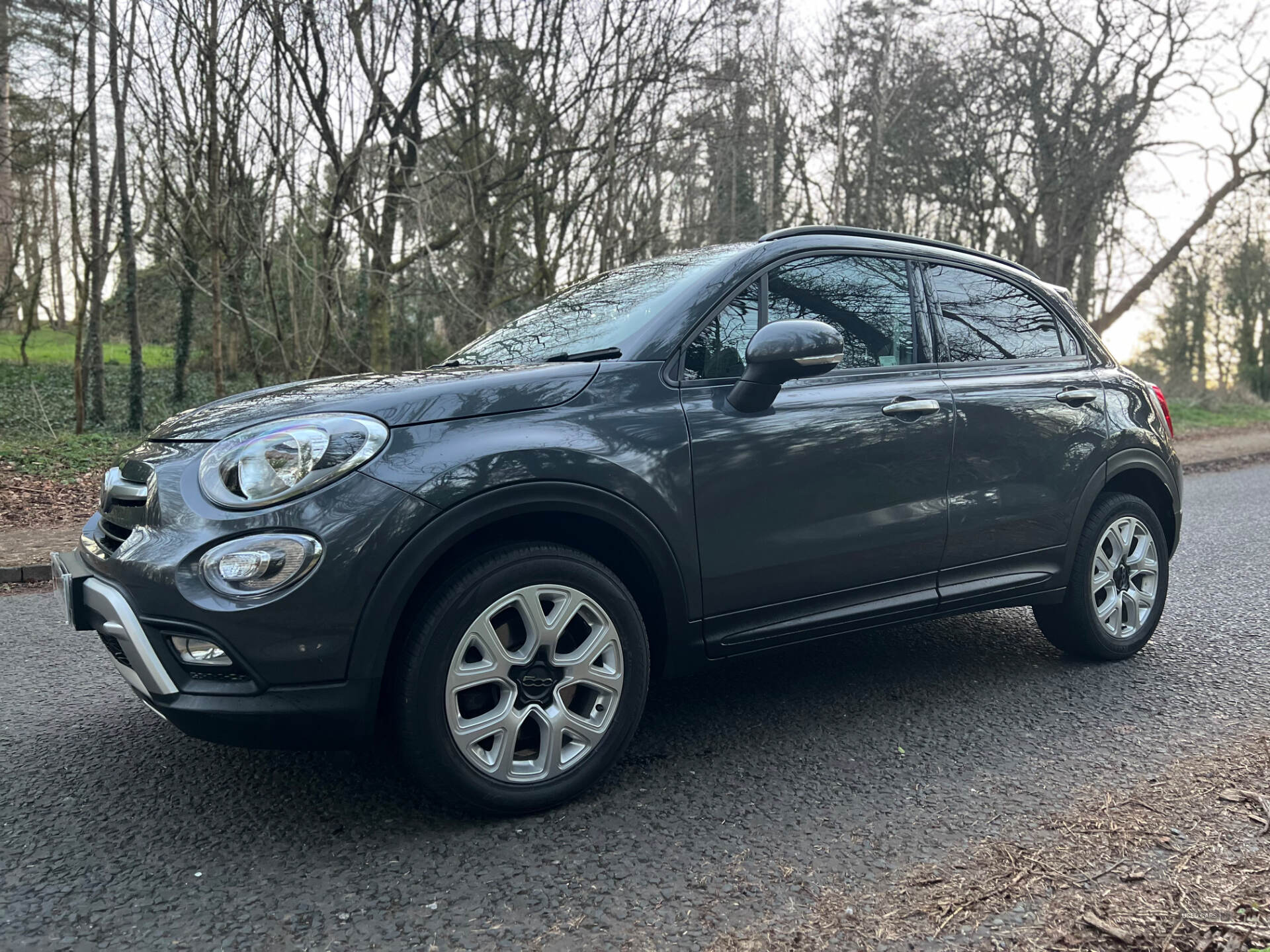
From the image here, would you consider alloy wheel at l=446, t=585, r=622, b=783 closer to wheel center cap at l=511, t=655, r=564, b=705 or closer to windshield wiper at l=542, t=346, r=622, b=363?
wheel center cap at l=511, t=655, r=564, b=705

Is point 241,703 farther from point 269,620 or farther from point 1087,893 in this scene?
point 1087,893

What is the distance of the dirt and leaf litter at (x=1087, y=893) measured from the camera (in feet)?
6.99

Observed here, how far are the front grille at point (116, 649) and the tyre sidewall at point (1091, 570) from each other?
3.59m

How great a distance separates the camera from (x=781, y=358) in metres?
3.01

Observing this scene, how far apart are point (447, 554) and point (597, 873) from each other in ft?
3.10

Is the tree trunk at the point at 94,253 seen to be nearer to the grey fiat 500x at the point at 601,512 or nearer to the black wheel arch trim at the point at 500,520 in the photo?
the grey fiat 500x at the point at 601,512

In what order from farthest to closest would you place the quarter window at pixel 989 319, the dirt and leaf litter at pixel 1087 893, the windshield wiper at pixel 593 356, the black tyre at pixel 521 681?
the quarter window at pixel 989 319 < the windshield wiper at pixel 593 356 < the black tyre at pixel 521 681 < the dirt and leaf litter at pixel 1087 893

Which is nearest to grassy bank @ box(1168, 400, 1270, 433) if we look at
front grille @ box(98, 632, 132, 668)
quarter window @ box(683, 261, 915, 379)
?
quarter window @ box(683, 261, 915, 379)

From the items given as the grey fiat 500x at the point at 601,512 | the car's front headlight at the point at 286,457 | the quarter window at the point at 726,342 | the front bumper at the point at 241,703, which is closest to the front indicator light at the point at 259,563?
the grey fiat 500x at the point at 601,512

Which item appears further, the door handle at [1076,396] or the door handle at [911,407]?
the door handle at [1076,396]

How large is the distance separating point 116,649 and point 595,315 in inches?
75.8

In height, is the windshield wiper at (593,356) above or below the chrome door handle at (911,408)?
above

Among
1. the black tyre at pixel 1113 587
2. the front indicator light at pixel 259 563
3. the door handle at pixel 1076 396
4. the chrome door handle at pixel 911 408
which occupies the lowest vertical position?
the black tyre at pixel 1113 587

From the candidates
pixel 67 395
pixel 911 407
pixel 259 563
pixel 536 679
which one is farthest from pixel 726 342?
pixel 67 395
